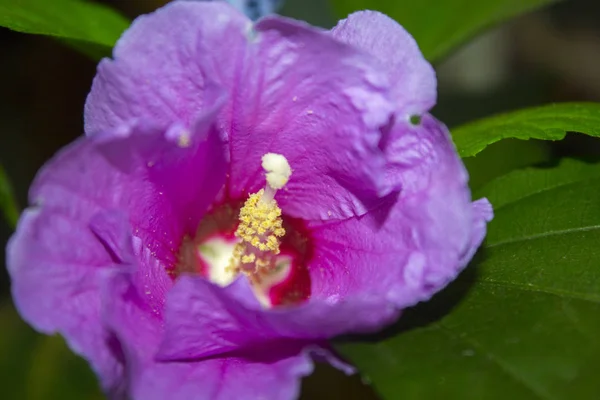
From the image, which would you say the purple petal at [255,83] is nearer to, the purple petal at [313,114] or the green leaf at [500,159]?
the purple petal at [313,114]

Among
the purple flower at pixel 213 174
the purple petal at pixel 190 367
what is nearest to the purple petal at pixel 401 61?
the purple flower at pixel 213 174

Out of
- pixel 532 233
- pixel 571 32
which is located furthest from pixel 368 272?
pixel 571 32

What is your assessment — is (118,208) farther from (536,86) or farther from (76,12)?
(536,86)

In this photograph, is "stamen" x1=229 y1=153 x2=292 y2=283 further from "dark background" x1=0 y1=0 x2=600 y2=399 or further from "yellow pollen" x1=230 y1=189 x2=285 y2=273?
"dark background" x1=0 y1=0 x2=600 y2=399

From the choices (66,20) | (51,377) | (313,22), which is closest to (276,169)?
(66,20)

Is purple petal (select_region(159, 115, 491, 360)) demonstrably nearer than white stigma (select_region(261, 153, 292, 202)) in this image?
Yes

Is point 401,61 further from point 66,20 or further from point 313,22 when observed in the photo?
point 313,22

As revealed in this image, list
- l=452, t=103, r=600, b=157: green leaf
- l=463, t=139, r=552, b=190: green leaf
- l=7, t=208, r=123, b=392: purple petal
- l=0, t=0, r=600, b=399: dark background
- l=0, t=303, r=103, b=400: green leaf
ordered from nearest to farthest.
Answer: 1. l=7, t=208, r=123, b=392: purple petal
2. l=452, t=103, r=600, b=157: green leaf
3. l=463, t=139, r=552, b=190: green leaf
4. l=0, t=303, r=103, b=400: green leaf
5. l=0, t=0, r=600, b=399: dark background

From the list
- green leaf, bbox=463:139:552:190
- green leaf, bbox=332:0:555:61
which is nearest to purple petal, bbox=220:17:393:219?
green leaf, bbox=332:0:555:61
